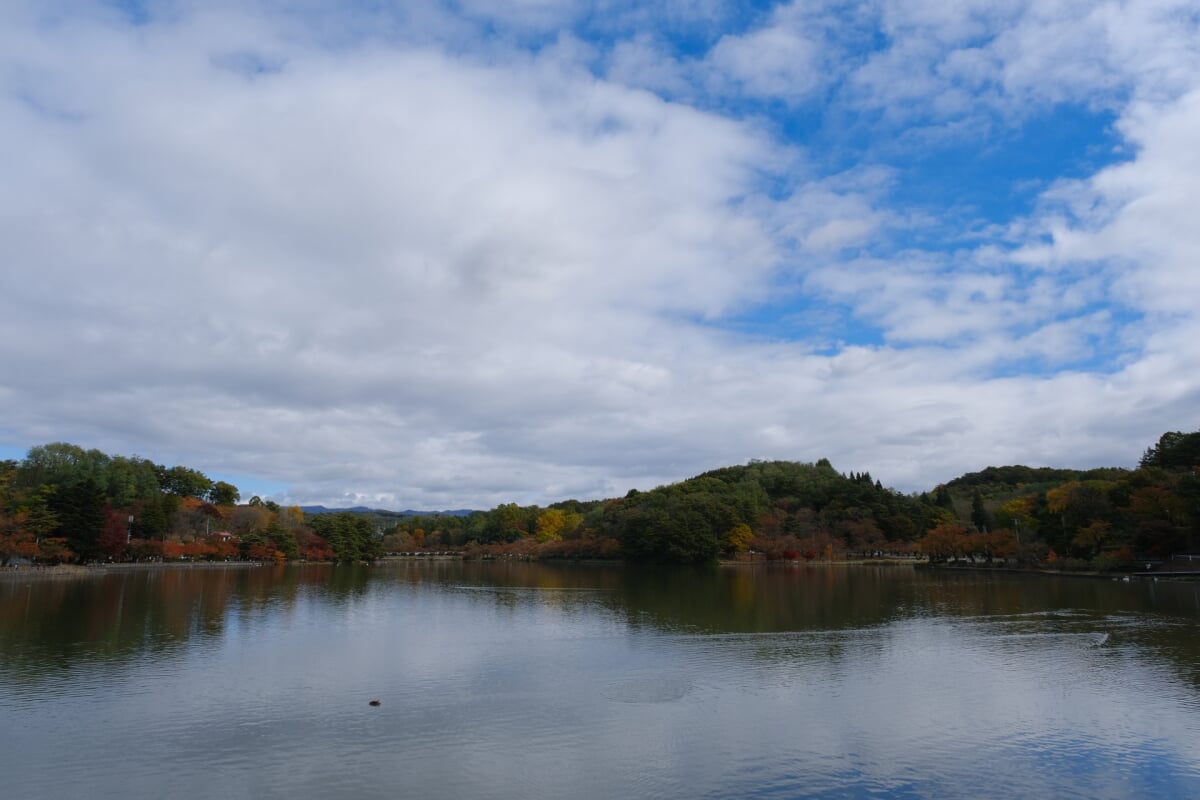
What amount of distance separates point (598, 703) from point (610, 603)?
17.4 meters

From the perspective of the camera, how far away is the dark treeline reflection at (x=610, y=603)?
1880 centimetres

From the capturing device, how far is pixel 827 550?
66000 mm

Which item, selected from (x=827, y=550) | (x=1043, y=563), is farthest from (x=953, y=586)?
(x=827, y=550)

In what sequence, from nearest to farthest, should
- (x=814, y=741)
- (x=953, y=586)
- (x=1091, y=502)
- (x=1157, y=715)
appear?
1. (x=814, y=741)
2. (x=1157, y=715)
3. (x=953, y=586)
4. (x=1091, y=502)

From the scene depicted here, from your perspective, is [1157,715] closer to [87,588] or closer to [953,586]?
[953,586]

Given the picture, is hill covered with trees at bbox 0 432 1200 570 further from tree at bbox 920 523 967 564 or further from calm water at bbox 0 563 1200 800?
calm water at bbox 0 563 1200 800

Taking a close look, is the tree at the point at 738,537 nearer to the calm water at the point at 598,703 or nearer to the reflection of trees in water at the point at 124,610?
the reflection of trees in water at the point at 124,610

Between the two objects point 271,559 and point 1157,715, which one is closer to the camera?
point 1157,715

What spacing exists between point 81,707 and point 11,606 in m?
17.5

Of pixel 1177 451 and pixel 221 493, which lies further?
pixel 221 493

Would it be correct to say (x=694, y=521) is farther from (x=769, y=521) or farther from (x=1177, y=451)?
(x=1177, y=451)

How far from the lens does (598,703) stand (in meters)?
13.0

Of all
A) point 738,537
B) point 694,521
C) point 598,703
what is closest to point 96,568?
point 694,521

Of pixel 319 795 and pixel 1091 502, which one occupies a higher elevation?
pixel 1091 502
